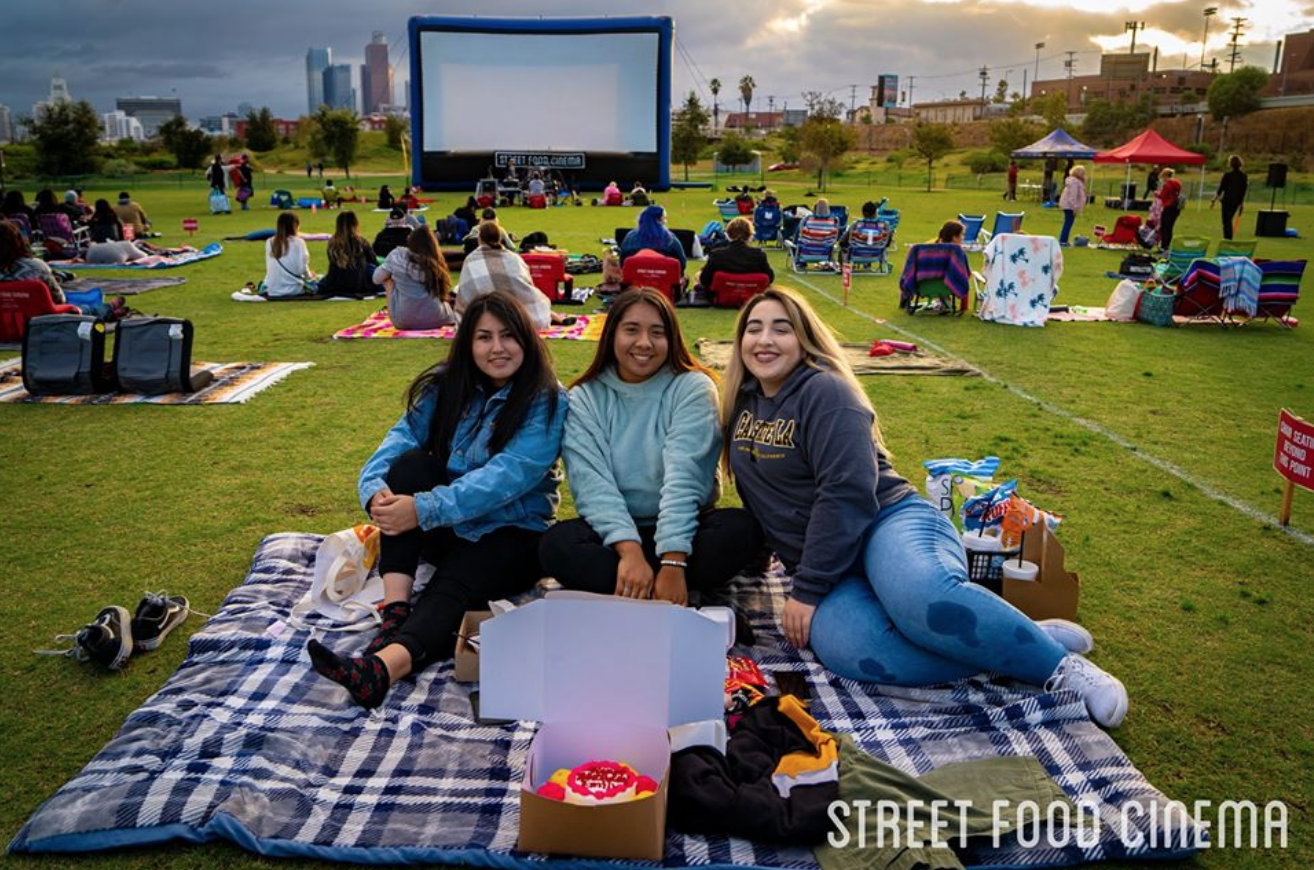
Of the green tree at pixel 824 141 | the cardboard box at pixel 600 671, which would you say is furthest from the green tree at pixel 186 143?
the cardboard box at pixel 600 671

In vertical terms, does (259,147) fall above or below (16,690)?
above

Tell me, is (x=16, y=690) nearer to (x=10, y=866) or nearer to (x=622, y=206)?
(x=10, y=866)

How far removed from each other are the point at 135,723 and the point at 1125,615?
3.40m

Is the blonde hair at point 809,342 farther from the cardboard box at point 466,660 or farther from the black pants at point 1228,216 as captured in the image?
the black pants at point 1228,216

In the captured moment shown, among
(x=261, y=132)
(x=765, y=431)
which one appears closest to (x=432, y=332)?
(x=765, y=431)

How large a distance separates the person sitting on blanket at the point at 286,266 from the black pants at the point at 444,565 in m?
8.67

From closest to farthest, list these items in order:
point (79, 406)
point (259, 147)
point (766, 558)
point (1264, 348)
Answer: point (766, 558) < point (79, 406) < point (1264, 348) < point (259, 147)

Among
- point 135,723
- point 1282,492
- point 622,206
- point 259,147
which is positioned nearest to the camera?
point 135,723

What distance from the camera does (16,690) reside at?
317 centimetres

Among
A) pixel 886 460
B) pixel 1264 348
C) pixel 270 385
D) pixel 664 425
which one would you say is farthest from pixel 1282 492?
pixel 270 385

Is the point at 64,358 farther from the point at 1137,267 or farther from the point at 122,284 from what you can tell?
the point at 1137,267

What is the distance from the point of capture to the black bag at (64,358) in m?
6.94

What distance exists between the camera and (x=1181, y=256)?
12.4 m

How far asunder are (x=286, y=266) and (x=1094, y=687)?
10.5 meters
